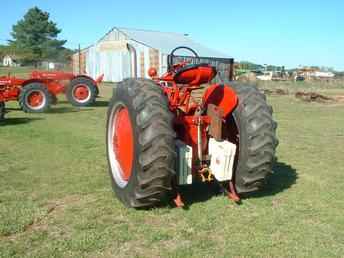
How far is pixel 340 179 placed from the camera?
589 centimetres

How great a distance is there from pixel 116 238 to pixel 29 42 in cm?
7995

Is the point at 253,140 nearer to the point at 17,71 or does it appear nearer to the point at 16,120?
the point at 16,120

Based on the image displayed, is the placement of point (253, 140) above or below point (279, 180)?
above

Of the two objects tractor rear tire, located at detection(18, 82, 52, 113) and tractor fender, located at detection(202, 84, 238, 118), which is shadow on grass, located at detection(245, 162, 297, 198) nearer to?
tractor fender, located at detection(202, 84, 238, 118)

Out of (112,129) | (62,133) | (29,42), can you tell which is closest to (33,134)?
(62,133)

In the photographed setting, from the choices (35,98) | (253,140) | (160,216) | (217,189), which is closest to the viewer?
(160,216)

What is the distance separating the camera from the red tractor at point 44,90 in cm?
1413

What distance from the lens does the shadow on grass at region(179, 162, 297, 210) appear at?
4.90 m

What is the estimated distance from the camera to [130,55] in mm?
Result: 38031

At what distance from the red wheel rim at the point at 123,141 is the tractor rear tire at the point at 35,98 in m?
9.60

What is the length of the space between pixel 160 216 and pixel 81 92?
12239 mm

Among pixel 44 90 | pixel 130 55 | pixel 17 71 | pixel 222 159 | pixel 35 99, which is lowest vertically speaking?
pixel 35 99

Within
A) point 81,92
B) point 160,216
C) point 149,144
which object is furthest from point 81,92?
point 149,144

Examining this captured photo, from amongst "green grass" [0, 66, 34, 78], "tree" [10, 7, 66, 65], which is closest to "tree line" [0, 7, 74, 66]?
"tree" [10, 7, 66, 65]
